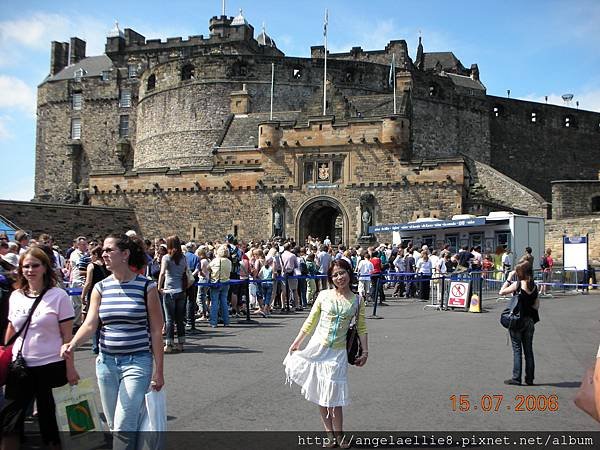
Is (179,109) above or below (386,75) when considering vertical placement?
below

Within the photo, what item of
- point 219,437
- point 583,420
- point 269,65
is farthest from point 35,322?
point 269,65

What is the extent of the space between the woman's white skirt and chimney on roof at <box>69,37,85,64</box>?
65175 mm

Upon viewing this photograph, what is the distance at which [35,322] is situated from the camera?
15.9ft

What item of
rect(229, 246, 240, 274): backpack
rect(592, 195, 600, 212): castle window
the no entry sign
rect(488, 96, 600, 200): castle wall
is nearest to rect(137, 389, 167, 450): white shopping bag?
rect(229, 246, 240, 274): backpack

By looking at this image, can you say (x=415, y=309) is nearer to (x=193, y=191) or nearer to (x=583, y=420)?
(x=583, y=420)

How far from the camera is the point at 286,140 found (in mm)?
30031

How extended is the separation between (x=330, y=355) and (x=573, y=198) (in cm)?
3336

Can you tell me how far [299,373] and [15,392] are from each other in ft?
6.63

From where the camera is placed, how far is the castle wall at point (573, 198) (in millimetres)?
35438

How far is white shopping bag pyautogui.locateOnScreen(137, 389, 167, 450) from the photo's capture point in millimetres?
4355

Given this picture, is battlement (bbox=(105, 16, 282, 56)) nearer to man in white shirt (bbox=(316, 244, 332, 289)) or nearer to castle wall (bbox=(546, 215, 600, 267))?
castle wall (bbox=(546, 215, 600, 267))

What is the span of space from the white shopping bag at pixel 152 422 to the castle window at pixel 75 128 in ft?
184

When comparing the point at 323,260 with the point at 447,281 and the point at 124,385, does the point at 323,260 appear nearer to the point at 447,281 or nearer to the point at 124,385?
the point at 447,281

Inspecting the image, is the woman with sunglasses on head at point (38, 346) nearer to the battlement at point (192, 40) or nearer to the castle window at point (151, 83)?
the castle window at point (151, 83)
